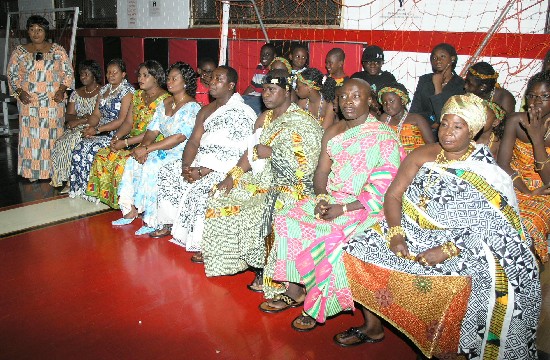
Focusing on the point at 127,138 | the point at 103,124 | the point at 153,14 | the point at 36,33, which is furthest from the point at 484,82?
the point at 153,14

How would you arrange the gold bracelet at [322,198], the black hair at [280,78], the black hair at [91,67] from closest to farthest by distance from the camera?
the gold bracelet at [322,198], the black hair at [280,78], the black hair at [91,67]

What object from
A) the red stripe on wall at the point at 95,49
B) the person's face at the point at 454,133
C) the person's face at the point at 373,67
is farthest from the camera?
the red stripe on wall at the point at 95,49

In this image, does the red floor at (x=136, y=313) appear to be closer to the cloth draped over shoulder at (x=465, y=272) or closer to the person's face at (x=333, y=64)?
the cloth draped over shoulder at (x=465, y=272)

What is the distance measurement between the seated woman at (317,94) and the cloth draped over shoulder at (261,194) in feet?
0.80

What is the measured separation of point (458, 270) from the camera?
7.91 ft

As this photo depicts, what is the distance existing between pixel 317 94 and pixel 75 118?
325 cm

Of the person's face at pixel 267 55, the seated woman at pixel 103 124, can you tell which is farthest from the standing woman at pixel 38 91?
the person's face at pixel 267 55

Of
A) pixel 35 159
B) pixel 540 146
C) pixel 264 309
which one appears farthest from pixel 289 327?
pixel 35 159

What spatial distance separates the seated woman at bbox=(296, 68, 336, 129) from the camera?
3.56m

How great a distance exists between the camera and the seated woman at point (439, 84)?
4207mm

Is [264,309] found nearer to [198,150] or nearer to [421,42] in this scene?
[198,150]

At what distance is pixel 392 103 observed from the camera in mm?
3627

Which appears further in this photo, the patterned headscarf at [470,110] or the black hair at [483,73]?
the black hair at [483,73]

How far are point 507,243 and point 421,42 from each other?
3323 mm
